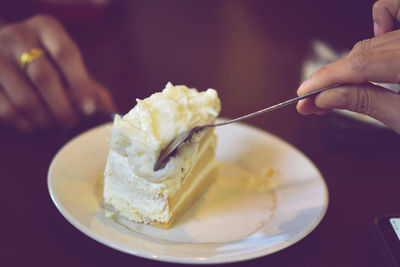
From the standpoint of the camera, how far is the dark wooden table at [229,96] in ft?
3.43

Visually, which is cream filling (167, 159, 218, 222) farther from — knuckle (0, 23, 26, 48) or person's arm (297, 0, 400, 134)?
knuckle (0, 23, 26, 48)

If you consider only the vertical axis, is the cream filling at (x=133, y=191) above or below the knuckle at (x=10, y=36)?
below

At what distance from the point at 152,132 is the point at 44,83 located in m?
0.68

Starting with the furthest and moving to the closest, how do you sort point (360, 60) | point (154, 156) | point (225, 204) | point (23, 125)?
1. point (23, 125)
2. point (225, 204)
3. point (154, 156)
4. point (360, 60)

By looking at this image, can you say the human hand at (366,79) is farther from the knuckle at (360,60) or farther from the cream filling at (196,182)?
the cream filling at (196,182)

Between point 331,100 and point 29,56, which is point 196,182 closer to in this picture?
point 331,100

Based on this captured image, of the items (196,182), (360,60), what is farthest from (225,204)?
(360,60)

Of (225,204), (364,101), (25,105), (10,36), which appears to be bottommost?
(225,204)

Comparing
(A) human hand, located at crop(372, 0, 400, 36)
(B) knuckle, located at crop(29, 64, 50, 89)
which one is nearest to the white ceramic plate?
(B) knuckle, located at crop(29, 64, 50, 89)

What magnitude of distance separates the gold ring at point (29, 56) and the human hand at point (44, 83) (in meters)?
0.01

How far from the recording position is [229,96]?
1.93 meters

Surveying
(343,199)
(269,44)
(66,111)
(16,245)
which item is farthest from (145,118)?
(269,44)

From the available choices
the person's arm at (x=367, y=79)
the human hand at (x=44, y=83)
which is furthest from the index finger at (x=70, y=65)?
the person's arm at (x=367, y=79)

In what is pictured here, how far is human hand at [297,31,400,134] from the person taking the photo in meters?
0.90
